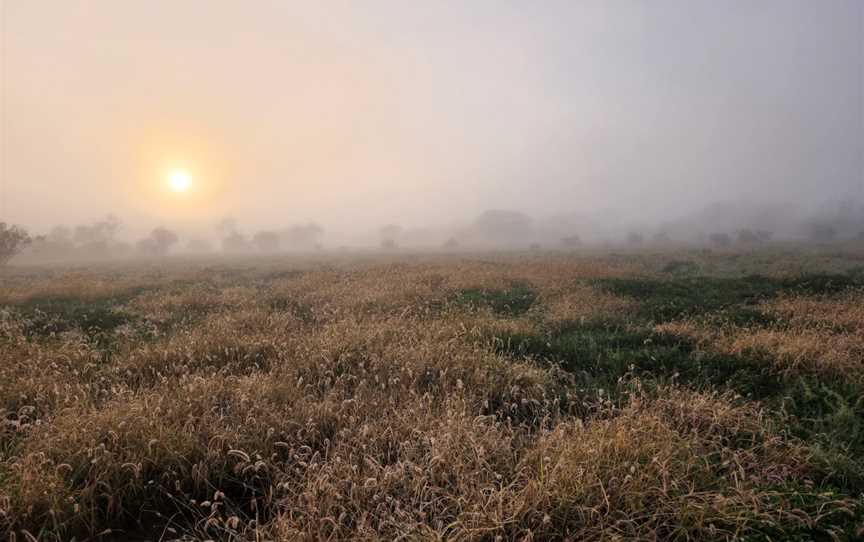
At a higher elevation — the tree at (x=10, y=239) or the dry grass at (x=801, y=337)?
the tree at (x=10, y=239)

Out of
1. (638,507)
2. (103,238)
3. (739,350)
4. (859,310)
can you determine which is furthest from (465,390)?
(103,238)

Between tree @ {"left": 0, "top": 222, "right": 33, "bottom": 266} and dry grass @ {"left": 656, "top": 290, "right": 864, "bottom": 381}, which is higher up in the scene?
tree @ {"left": 0, "top": 222, "right": 33, "bottom": 266}

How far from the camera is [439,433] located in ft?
12.1

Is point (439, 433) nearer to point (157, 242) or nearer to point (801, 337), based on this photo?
point (801, 337)

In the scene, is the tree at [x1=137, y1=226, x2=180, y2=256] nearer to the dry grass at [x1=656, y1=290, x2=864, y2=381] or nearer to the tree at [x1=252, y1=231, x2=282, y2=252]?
the tree at [x1=252, y1=231, x2=282, y2=252]

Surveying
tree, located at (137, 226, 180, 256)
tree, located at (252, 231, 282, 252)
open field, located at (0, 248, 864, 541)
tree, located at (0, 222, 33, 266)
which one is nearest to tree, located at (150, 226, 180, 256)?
tree, located at (137, 226, 180, 256)

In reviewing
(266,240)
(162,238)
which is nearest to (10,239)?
(162,238)

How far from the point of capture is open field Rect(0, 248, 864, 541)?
113 inches

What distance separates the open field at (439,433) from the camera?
2879 mm

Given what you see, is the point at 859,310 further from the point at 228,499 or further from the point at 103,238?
the point at 103,238

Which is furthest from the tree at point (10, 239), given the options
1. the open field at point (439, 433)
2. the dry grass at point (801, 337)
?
the dry grass at point (801, 337)

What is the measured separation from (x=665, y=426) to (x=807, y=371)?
12.2ft

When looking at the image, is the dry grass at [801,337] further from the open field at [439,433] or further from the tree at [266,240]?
the tree at [266,240]

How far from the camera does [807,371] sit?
5734mm
